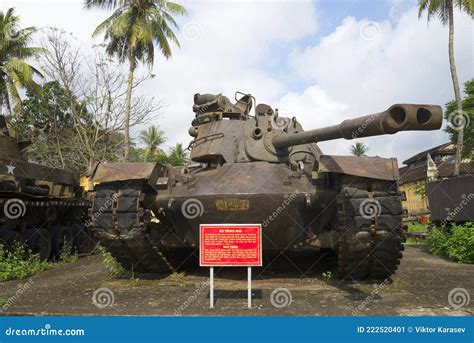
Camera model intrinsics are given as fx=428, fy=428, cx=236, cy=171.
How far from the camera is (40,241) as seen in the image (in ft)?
37.1

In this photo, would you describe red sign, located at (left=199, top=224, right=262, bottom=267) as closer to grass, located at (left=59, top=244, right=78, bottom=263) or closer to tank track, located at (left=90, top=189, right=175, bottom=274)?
tank track, located at (left=90, top=189, right=175, bottom=274)

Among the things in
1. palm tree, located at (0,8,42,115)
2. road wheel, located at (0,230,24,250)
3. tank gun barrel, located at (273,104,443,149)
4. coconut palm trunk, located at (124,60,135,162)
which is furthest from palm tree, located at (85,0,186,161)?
tank gun barrel, located at (273,104,443,149)

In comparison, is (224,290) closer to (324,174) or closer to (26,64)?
(324,174)

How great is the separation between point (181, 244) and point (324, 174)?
110 inches

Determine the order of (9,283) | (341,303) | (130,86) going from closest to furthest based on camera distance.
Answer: (341,303) < (9,283) < (130,86)

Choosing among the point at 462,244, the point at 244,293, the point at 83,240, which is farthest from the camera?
the point at 83,240

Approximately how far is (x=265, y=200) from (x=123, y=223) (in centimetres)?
228

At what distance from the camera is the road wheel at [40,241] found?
1102 cm

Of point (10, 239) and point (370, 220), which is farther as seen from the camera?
point (10, 239)

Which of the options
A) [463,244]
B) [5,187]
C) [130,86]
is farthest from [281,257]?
[130,86]

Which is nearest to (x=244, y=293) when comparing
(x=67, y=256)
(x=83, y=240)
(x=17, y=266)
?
(x=17, y=266)

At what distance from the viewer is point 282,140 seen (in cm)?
747

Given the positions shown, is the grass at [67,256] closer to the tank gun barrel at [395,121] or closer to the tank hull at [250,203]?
the tank hull at [250,203]

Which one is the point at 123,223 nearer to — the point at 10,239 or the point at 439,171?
the point at 10,239
